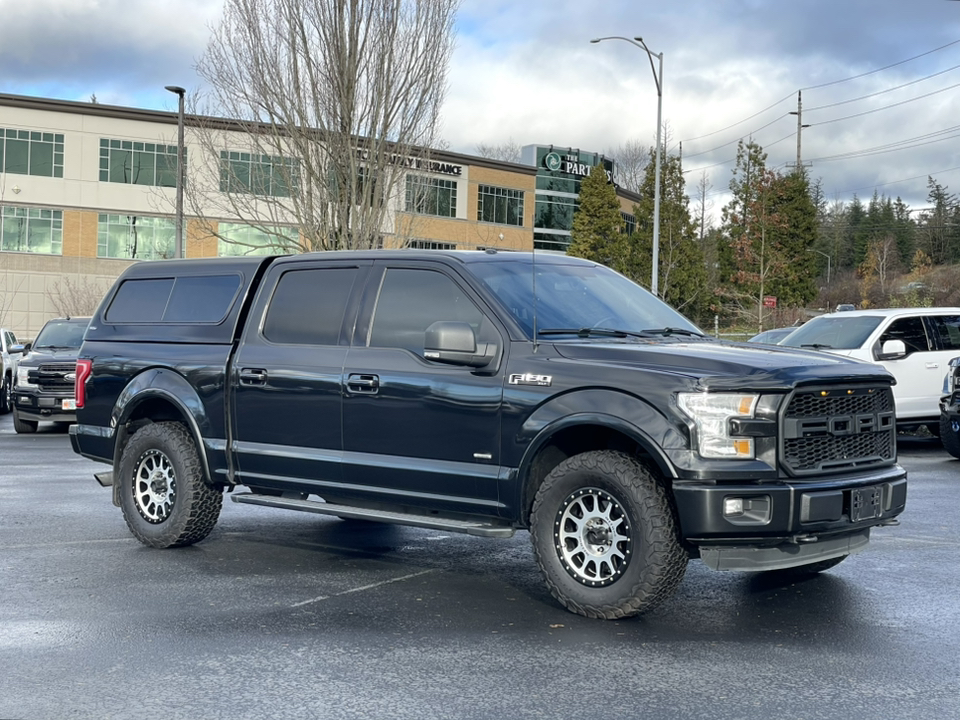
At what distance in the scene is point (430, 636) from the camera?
19.0 feet

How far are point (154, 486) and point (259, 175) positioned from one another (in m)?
22.5

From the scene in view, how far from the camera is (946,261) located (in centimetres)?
9400

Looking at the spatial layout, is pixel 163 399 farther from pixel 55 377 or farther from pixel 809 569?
pixel 55 377

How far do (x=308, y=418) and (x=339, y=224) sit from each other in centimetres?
2044

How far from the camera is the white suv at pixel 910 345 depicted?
15109mm

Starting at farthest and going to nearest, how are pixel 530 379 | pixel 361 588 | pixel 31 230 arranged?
pixel 31 230 → pixel 361 588 → pixel 530 379

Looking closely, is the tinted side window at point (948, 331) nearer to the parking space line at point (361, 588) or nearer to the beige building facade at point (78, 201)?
the parking space line at point (361, 588)

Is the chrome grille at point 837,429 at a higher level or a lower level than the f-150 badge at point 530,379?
lower

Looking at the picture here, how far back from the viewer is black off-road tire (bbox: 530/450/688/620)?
590cm

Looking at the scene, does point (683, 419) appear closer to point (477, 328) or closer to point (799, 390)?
point (799, 390)

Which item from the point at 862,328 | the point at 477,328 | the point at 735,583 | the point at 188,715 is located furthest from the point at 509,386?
the point at 862,328

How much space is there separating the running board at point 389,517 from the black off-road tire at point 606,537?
0.29 metres

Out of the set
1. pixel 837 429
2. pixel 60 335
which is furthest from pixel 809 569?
pixel 60 335

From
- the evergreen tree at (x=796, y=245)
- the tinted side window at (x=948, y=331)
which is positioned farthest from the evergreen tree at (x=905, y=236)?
the tinted side window at (x=948, y=331)
